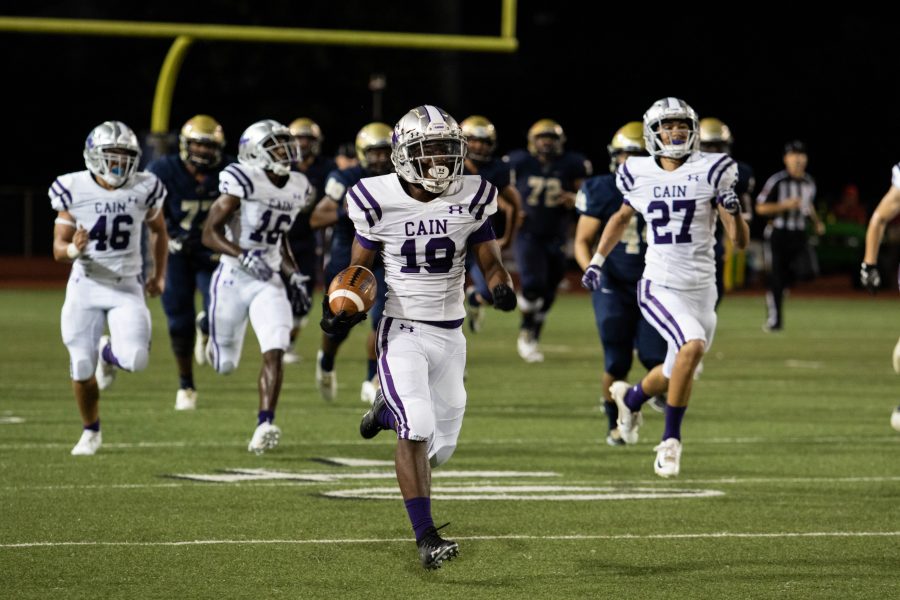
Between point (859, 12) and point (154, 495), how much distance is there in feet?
119

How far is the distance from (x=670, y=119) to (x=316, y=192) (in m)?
4.91

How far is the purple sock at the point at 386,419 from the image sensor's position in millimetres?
6018

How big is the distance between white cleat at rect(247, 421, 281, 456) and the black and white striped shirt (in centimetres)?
969

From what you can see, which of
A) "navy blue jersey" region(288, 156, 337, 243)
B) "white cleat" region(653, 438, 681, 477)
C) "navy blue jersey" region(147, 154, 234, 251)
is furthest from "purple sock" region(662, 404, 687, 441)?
"navy blue jersey" region(288, 156, 337, 243)

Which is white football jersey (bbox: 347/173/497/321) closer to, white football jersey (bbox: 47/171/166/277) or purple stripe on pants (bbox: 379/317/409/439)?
purple stripe on pants (bbox: 379/317/409/439)

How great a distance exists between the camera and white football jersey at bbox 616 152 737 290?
789 centimetres

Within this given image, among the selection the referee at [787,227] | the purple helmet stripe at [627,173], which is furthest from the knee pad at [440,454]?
the referee at [787,227]

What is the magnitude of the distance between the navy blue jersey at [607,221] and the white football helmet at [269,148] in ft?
5.15

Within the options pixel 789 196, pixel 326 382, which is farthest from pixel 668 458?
pixel 789 196

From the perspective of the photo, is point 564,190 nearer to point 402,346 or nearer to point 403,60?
point 402,346

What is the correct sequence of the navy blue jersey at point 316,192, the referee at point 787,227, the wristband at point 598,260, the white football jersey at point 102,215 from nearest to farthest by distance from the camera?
the wristband at point 598,260 → the white football jersey at point 102,215 → the navy blue jersey at point 316,192 → the referee at point 787,227

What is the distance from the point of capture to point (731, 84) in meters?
37.6

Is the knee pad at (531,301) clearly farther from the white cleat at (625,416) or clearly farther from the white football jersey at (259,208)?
the white cleat at (625,416)

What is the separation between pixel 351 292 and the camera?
5.88m
